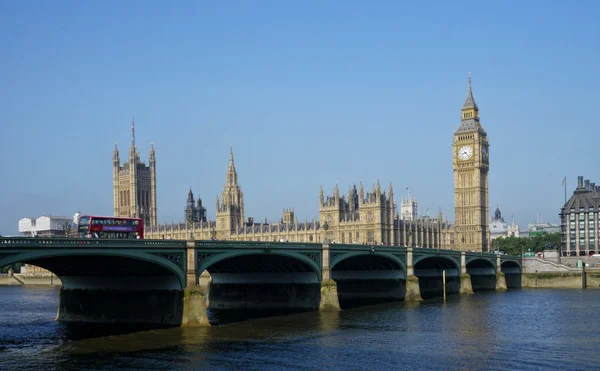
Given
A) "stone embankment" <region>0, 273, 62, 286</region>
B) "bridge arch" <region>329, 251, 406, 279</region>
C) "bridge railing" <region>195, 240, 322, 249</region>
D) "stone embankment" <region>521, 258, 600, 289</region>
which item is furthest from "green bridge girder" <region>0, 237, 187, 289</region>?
"stone embankment" <region>0, 273, 62, 286</region>

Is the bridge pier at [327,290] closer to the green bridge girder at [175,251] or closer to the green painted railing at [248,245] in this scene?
the green bridge girder at [175,251]

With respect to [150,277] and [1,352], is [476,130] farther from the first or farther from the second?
[1,352]

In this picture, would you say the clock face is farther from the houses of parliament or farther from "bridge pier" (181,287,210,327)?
"bridge pier" (181,287,210,327)

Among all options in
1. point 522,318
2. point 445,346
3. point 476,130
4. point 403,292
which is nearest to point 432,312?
point 522,318

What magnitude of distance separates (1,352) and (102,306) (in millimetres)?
15972

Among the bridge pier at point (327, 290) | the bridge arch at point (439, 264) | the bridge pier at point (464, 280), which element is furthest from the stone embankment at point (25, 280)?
the bridge pier at point (327, 290)

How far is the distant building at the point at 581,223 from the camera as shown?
18288 centimetres

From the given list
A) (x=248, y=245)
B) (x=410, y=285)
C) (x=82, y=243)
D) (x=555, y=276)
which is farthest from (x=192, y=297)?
(x=555, y=276)

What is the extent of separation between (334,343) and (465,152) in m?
137

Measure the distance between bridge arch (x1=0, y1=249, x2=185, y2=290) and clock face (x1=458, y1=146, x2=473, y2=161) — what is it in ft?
433

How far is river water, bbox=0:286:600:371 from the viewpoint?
167 ft

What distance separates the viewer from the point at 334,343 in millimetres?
60031

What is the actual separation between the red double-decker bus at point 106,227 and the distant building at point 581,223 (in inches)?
5308

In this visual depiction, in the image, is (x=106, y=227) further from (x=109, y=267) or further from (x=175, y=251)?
(x=175, y=251)
